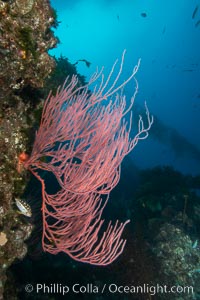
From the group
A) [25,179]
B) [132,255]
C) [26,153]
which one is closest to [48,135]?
[26,153]

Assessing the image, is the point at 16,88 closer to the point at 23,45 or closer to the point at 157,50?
the point at 23,45

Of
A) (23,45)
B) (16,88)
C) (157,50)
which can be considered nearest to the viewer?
(23,45)

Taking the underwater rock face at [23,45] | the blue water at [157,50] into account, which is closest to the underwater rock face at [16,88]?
the underwater rock face at [23,45]

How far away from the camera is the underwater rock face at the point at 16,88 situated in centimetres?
285

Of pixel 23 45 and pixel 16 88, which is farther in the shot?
pixel 16 88

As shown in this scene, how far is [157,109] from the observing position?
110m

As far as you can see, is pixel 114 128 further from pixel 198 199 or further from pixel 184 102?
pixel 184 102

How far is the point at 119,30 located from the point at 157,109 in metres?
36.0

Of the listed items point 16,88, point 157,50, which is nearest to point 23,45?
point 16,88

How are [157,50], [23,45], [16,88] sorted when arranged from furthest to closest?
[157,50] → [16,88] → [23,45]

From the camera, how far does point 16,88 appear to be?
309 centimetres

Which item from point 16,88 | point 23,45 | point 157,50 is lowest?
point 16,88

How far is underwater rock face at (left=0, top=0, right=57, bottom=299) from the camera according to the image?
285 cm

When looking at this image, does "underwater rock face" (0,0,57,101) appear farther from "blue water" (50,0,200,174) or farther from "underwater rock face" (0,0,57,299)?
"blue water" (50,0,200,174)
